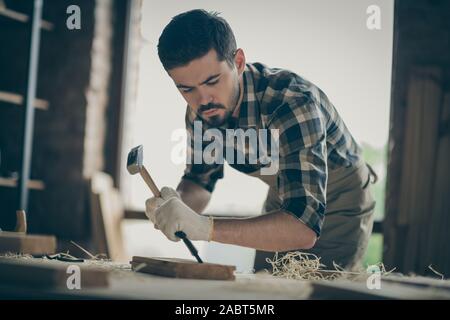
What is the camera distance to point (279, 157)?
75.8 inches

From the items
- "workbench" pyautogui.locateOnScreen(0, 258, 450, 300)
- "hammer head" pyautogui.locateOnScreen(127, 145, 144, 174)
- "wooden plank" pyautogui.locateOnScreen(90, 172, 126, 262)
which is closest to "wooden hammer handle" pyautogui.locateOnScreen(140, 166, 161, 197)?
"hammer head" pyautogui.locateOnScreen(127, 145, 144, 174)

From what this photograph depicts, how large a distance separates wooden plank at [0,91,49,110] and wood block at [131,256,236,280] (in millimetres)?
2105

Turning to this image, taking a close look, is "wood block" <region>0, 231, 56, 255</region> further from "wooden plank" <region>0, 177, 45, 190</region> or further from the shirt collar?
"wooden plank" <region>0, 177, 45, 190</region>

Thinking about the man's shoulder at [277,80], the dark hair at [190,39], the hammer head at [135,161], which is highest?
the dark hair at [190,39]

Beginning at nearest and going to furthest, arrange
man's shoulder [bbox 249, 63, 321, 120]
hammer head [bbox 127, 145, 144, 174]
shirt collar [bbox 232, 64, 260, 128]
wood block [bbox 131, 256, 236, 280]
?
1. wood block [bbox 131, 256, 236, 280]
2. hammer head [bbox 127, 145, 144, 174]
3. man's shoulder [bbox 249, 63, 321, 120]
4. shirt collar [bbox 232, 64, 260, 128]

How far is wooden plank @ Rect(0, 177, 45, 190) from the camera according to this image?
10.8 feet

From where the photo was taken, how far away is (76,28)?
374 cm

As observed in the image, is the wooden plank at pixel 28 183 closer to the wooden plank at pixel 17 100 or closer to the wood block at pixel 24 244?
the wooden plank at pixel 17 100

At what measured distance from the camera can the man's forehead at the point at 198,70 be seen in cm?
187

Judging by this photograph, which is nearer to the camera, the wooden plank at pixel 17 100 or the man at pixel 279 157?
the man at pixel 279 157

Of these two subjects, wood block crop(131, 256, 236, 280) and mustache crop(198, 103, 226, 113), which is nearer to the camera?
wood block crop(131, 256, 236, 280)

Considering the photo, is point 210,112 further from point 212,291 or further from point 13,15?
point 13,15

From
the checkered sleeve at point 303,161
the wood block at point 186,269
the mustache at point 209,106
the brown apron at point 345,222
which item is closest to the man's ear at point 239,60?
the mustache at point 209,106
